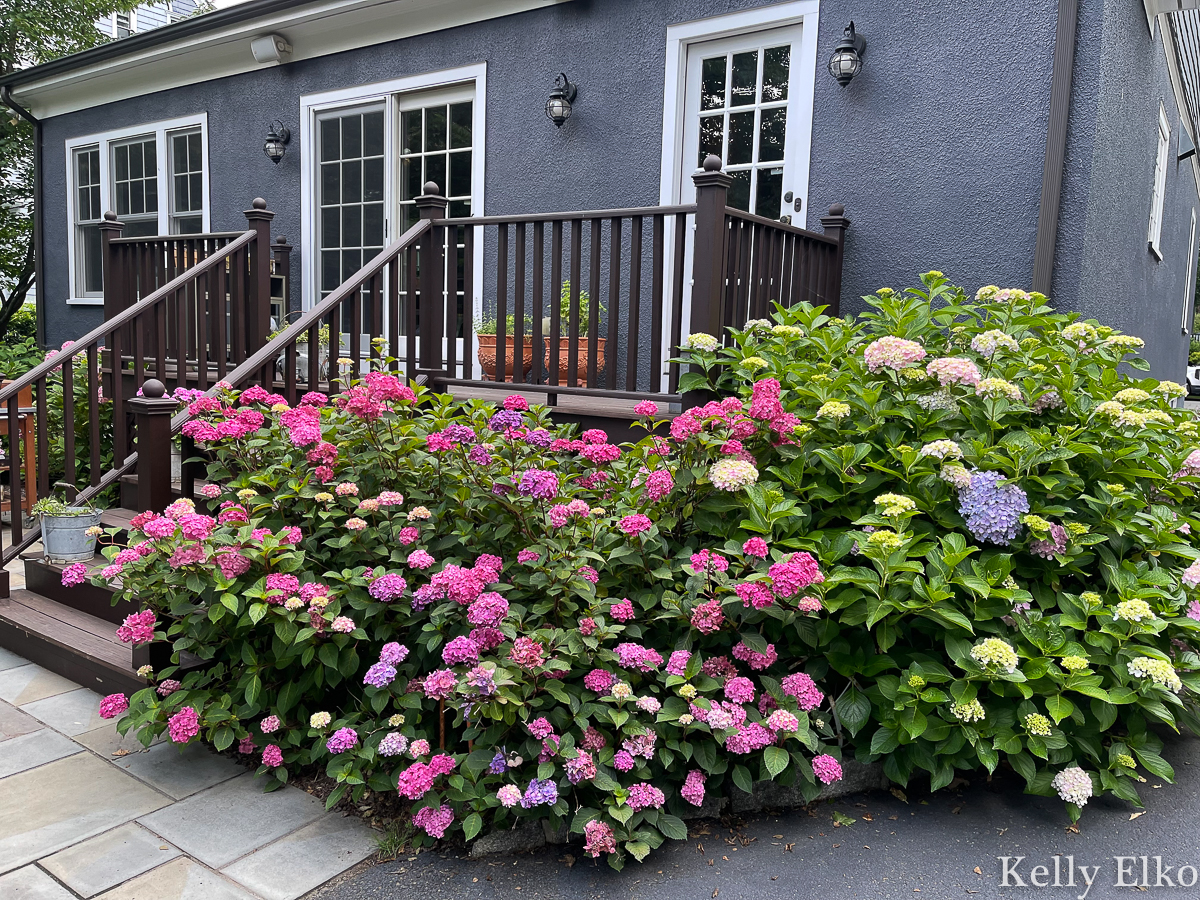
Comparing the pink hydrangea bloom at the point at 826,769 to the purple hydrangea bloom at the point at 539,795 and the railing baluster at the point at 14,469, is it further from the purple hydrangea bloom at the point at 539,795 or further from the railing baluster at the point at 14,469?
the railing baluster at the point at 14,469

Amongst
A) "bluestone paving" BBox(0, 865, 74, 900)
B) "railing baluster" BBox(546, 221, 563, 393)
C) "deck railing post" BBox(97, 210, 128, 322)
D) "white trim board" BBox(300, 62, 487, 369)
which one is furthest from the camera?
"white trim board" BBox(300, 62, 487, 369)

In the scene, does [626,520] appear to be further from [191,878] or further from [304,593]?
[191,878]

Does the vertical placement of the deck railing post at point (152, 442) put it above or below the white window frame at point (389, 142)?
below

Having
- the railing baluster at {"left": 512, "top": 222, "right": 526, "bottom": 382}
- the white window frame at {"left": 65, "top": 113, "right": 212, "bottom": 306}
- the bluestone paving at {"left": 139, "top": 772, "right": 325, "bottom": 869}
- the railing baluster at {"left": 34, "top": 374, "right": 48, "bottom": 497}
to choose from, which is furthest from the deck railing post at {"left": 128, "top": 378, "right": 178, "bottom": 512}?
the white window frame at {"left": 65, "top": 113, "right": 212, "bottom": 306}

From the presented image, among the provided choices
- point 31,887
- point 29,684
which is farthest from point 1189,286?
point 31,887

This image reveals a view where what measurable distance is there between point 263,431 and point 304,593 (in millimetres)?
762

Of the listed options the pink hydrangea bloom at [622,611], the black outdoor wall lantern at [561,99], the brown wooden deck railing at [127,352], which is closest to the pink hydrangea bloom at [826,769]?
the pink hydrangea bloom at [622,611]

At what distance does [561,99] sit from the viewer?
501 cm

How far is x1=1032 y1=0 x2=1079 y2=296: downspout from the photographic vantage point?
3623 mm

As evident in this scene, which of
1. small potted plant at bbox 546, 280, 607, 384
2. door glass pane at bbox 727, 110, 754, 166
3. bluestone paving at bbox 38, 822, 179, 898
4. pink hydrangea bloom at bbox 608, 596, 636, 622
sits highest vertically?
door glass pane at bbox 727, 110, 754, 166

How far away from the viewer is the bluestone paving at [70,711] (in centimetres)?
263

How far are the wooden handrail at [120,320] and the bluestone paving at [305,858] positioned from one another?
7.73ft

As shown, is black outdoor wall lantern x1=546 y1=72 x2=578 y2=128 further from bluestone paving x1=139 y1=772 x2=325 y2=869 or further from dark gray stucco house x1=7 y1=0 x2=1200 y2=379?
bluestone paving x1=139 y1=772 x2=325 y2=869

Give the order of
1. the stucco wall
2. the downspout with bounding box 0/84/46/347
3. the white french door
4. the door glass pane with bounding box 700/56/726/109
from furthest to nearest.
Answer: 1. the downspout with bounding box 0/84/46/347
2. the door glass pane with bounding box 700/56/726/109
3. the white french door
4. the stucco wall
